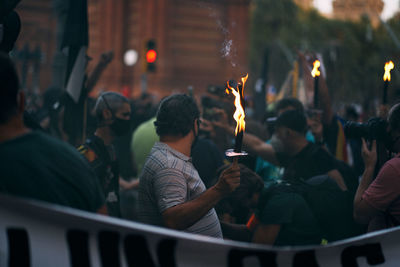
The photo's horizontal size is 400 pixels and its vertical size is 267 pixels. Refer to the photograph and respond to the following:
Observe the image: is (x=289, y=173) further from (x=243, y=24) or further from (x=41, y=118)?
(x=243, y=24)

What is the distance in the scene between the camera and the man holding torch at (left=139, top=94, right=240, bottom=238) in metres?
2.86

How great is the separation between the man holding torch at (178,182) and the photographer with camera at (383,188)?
0.88m

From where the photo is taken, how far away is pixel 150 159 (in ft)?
10.2

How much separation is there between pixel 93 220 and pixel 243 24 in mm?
29427

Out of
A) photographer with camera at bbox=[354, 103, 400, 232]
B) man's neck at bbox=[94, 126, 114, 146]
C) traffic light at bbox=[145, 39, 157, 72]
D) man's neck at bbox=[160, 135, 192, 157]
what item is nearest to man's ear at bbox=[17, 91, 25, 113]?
man's neck at bbox=[160, 135, 192, 157]

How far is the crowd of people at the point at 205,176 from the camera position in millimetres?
2100

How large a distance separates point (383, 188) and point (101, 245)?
1.76 m

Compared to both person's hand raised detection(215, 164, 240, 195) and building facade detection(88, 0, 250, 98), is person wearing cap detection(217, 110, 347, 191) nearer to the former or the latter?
person's hand raised detection(215, 164, 240, 195)

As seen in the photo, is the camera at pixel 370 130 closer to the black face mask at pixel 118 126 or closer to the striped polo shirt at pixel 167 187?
the striped polo shirt at pixel 167 187

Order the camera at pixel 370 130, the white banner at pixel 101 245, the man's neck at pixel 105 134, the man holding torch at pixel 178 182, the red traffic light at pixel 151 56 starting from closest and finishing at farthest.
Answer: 1. the white banner at pixel 101 245
2. the man holding torch at pixel 178 182
3. the camera at pixel 370 130
4. the man's neck at pixel 105 134
5. the red traffic light at pixel 151 56

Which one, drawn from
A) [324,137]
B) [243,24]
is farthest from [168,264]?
[243,24]

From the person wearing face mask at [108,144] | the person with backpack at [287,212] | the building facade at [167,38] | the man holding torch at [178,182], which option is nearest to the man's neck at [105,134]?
the person wearing face mask at [108,144]

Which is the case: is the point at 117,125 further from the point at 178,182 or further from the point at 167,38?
the point at 167,38

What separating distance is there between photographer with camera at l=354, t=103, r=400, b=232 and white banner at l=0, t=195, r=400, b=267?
1.03 meters
